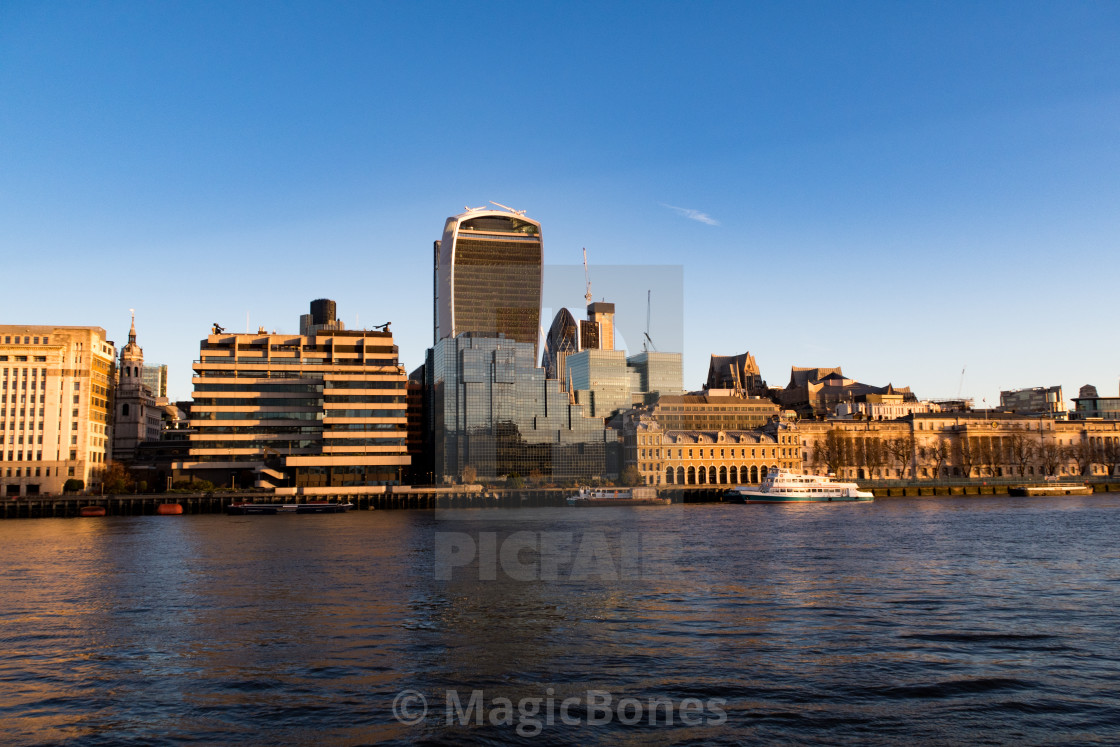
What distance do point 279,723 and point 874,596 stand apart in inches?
1203

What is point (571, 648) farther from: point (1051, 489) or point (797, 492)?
point (1051, 489)

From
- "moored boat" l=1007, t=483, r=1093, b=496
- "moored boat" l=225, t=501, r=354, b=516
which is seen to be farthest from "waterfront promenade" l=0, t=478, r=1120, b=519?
"moored boat" l=1007, t=483, r=1093, b=496

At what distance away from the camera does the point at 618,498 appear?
168m

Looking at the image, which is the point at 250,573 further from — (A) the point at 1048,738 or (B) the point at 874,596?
(A) the point at 1048,738

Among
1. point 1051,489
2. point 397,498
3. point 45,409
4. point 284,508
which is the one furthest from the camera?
point 1051,489

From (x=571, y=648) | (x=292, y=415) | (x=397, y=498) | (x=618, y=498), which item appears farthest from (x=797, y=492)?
(x=571, y=648)

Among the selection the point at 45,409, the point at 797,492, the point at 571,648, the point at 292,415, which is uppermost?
the point at 45,409

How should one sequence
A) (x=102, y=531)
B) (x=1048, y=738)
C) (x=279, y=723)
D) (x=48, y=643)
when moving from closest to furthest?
(x=1048, y=738) → (x=279, y=723) → (x=48, y=643) → (x=102, y=531)

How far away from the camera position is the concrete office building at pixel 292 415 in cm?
17362

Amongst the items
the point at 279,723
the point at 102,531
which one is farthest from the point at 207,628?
the point at 102,531

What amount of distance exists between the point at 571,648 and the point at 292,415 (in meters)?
155

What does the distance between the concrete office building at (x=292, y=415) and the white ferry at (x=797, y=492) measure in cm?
7175

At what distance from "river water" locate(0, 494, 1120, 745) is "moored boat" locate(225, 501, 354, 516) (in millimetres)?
79551

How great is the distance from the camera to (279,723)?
2511 centimetres
